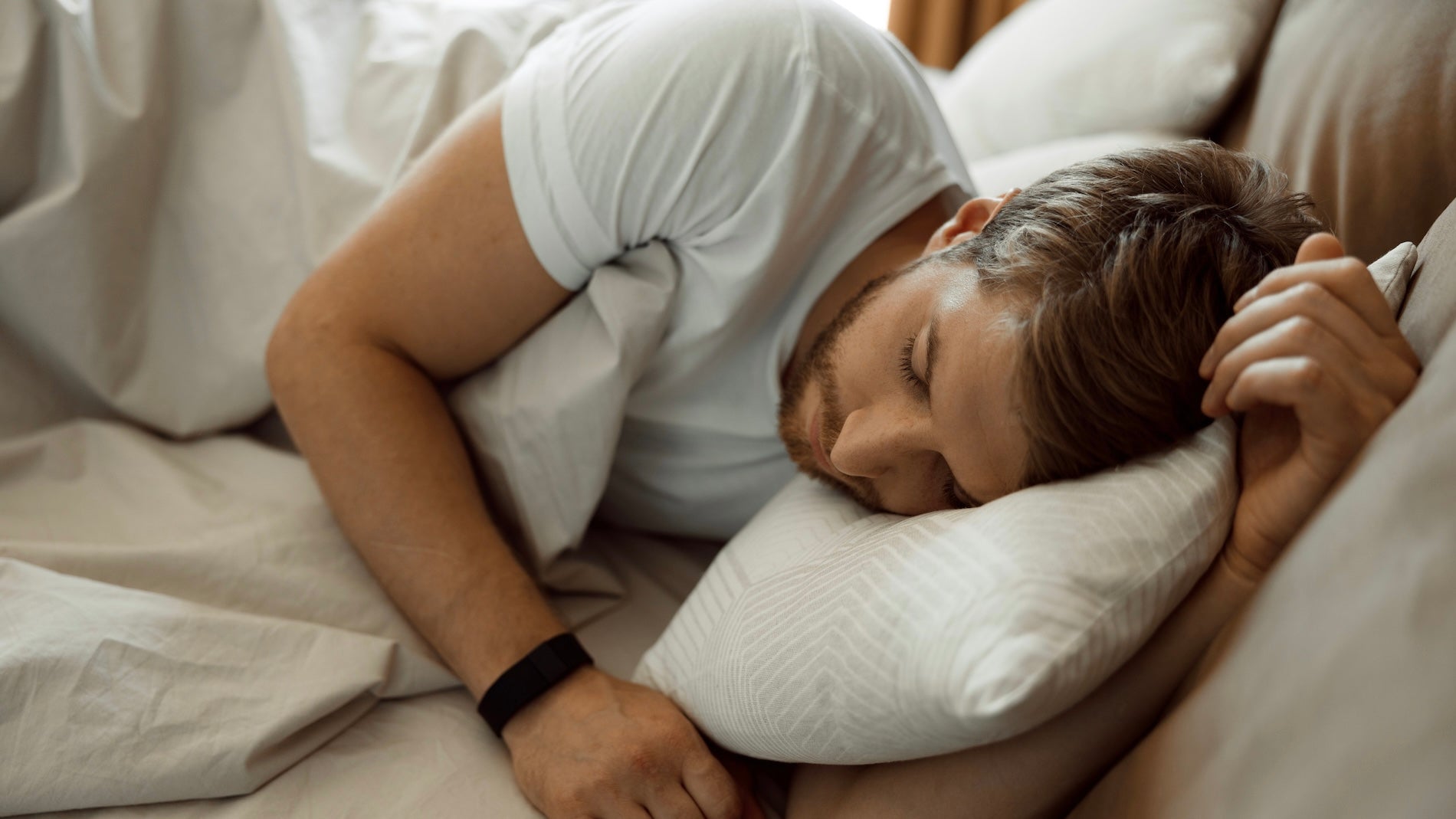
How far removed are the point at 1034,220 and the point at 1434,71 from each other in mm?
383

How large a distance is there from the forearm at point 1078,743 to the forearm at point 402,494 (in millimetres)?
386

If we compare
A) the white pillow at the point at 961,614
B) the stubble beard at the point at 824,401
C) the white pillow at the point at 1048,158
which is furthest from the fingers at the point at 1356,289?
the white pillow at the point at 1048,158

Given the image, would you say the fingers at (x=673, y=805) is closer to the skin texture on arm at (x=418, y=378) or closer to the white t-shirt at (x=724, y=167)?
the skin texture on arm at (x=418, y=378)

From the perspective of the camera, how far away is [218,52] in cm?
103

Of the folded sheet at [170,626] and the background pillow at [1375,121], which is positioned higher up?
the background pillow at [1375,121]

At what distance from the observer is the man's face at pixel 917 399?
68 cm

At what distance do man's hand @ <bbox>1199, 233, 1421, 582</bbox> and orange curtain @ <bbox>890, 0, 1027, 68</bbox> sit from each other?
1.90 metres

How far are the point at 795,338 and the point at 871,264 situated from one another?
0.34 ft

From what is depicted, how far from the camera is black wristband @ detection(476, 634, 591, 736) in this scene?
2.58 ft

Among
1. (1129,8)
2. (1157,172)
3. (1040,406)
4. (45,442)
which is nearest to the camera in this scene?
(1040,406)

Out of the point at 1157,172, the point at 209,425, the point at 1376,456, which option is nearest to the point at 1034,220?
the point at 1157,172

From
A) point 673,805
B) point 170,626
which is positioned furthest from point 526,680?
point 170,626

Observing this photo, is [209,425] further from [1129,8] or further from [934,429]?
[1129,8]

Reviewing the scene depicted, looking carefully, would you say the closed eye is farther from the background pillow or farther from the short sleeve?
the background pillow
